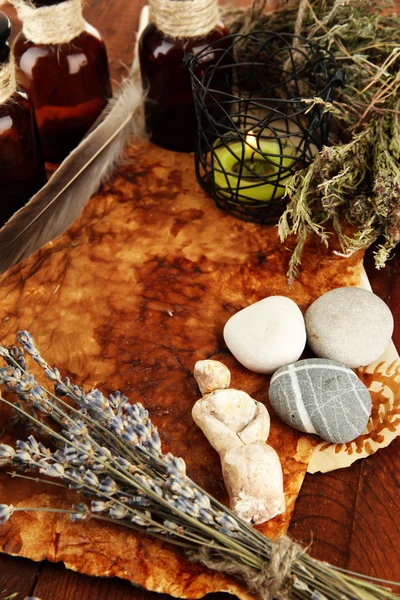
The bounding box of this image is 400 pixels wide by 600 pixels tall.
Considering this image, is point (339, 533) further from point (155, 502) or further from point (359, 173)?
point (359, 173)

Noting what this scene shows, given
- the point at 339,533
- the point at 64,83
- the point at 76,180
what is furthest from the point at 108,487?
the point at 64,83

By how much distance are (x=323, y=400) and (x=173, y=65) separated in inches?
33.1

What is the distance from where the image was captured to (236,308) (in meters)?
1.27

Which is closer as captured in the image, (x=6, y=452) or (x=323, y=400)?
(x=6, y=452)

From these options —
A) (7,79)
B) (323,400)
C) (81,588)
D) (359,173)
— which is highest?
(7,79)

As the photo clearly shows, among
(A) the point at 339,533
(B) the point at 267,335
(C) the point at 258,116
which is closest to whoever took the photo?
(A) the point at 339,533

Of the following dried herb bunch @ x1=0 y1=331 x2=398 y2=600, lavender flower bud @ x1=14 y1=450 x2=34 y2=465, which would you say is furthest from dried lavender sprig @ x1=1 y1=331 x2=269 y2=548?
lavender flower bud @ x1=14 y1=450 x2=34 y2=465

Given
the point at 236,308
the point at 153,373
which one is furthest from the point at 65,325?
the point at 236,308

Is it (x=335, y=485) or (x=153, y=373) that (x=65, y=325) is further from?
(x=335, y=485)

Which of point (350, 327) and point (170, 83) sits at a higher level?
point (170, 83)

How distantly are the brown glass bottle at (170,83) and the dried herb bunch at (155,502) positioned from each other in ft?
2.64

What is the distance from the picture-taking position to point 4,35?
1.15 metres

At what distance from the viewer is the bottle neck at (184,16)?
140cm

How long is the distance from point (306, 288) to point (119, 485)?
569mm
